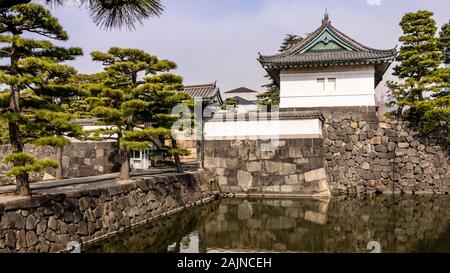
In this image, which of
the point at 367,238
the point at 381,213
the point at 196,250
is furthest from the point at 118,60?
the point at 381,213

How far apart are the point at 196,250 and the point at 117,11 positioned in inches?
174

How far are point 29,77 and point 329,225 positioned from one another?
6.96 meters

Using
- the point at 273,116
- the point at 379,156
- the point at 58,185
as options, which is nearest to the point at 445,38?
the point at 379,156

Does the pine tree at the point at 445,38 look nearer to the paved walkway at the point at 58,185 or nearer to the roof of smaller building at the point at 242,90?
the paved walkway at the point at 58,185

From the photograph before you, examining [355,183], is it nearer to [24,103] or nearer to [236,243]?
[236,243]

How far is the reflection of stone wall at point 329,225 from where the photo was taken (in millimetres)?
6809

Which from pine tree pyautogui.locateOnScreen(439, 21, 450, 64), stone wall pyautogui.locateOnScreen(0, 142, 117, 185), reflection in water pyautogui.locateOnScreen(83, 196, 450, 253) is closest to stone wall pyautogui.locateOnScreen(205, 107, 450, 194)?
reflection in water pyautogui.locateOnScreen(83, 196, 450, 253)

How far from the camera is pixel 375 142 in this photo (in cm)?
1380

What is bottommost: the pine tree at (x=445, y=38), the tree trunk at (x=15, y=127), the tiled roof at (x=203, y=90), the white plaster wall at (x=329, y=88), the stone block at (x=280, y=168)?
the stone block at (x=280, y=168)

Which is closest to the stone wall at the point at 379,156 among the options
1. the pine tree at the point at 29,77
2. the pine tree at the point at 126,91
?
the pine tree at the point at 126,91

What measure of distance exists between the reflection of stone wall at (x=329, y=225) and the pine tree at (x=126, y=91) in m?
2.85

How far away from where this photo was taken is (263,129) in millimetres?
13328

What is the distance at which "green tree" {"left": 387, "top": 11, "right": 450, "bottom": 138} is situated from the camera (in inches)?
506

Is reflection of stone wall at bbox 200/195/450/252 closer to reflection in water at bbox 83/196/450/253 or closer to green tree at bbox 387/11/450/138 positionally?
reflection in water at bbox 83/196/450/253
